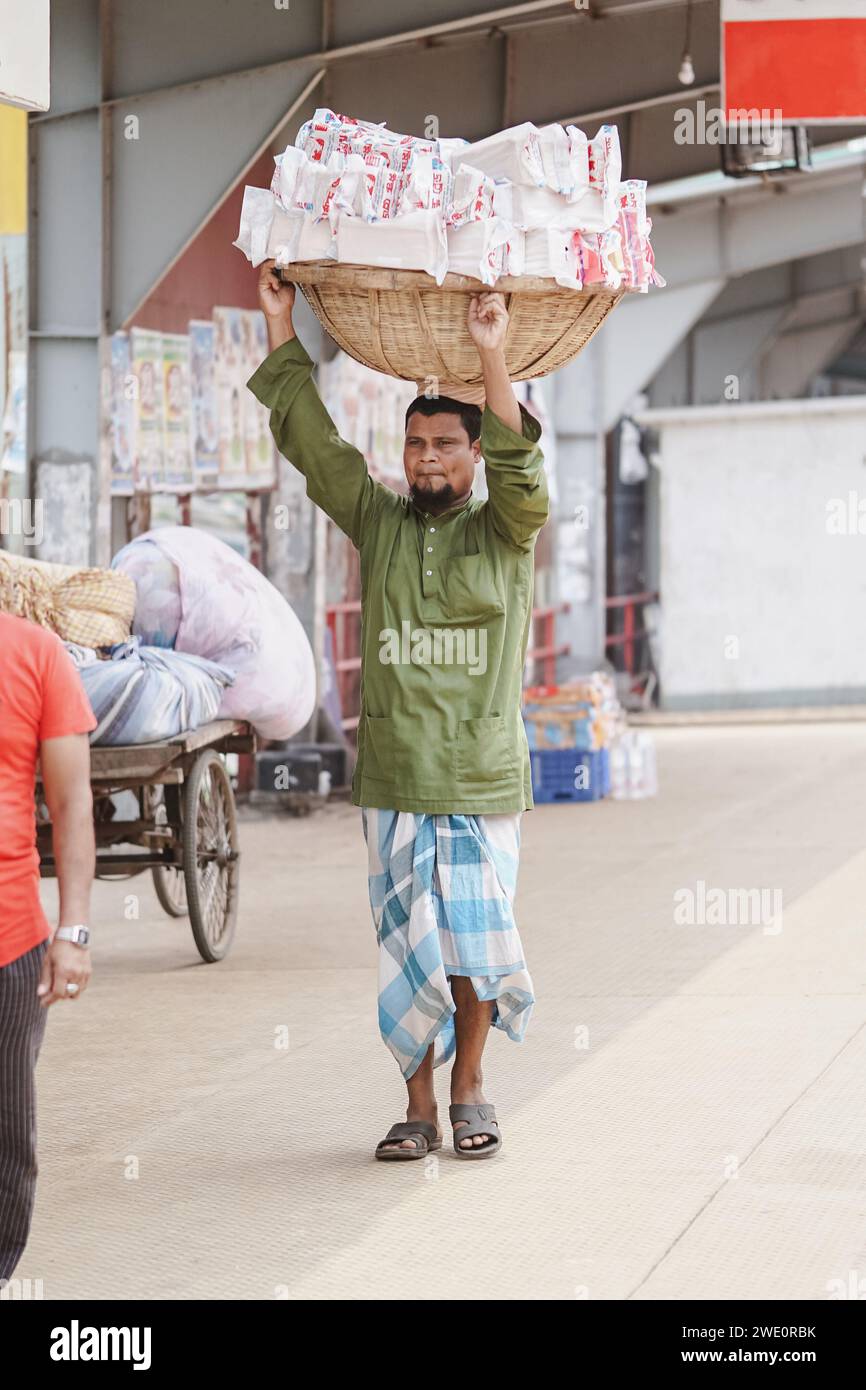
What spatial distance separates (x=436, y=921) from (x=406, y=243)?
70.7 inches

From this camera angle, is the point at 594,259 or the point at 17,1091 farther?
the point at 594,259

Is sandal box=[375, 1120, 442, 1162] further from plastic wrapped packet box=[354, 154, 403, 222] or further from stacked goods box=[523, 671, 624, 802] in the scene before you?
stacked goods box=[523, 671, 624, 802]

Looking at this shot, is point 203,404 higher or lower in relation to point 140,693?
higher

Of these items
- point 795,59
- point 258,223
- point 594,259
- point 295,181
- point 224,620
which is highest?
point 795,59

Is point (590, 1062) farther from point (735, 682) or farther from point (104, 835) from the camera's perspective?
point (735, 682)

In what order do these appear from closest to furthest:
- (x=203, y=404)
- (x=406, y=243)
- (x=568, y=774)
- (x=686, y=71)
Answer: (x=406, y=243) < (x=203, y=404) < (x=686, y=71) < (x=568, y=774)

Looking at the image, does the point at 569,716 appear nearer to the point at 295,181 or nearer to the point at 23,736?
the point at 295,181

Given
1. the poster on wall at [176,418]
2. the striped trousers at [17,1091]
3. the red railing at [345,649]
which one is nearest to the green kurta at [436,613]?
the striped trousers at [17,1091]

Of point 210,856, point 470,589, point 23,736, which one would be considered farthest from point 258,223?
point 210,856

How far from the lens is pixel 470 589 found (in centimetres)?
553

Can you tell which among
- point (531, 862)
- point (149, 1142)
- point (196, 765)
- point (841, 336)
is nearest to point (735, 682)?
point (841, 336)

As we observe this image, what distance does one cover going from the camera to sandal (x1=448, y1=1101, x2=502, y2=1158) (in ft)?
18.2

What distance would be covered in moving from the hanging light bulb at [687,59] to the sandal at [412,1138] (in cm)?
1047

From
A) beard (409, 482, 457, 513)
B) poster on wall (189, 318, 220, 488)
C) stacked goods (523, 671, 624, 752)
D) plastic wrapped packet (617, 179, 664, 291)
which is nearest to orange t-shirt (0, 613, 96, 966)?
beard (409, 482, 457, 513)
